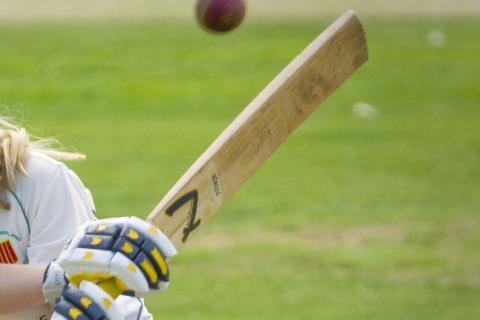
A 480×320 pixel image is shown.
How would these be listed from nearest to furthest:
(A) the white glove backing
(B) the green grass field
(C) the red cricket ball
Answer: (A) the white glove backing < (C) the red cricket ball < (B) the green grass field

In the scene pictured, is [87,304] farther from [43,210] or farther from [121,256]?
[43,210]

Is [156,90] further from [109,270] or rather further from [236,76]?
[109,270]

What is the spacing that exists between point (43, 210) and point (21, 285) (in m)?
0.30

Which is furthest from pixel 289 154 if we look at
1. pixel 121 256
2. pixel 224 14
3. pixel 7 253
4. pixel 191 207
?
pixel 121 256

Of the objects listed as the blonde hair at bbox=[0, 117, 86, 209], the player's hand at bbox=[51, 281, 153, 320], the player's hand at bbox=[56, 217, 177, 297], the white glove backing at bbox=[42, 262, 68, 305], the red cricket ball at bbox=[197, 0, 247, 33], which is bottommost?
the player's hand at bbox=[51, 281, 153, 320]

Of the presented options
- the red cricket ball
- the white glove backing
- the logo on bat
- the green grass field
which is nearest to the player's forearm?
the white glove backing

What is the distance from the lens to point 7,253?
3451mm

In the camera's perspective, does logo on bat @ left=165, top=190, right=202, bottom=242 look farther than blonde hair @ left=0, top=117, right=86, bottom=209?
No

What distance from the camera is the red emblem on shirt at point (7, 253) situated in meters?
3.43

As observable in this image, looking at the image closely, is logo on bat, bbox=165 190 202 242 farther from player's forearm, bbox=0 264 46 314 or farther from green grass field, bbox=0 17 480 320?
green grass field, bbox=0 17 480 320

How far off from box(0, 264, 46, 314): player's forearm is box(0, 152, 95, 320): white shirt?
8.3 inches

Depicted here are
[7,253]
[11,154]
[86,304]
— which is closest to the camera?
[86,304]

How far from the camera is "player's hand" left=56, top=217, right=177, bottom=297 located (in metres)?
2.65

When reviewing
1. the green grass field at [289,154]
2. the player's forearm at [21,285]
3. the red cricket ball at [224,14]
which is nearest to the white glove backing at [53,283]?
the player's forearm at [21,285]
